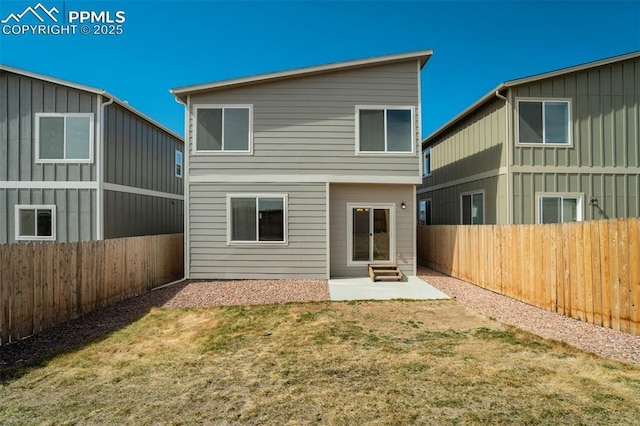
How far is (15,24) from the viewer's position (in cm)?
1070

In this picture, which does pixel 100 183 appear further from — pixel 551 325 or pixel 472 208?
pixel 472 208

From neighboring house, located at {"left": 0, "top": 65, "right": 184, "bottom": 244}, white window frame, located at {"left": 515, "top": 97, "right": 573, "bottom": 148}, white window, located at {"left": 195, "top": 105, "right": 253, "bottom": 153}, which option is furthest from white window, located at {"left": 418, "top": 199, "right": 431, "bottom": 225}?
neighboring house, located at {"left": 0, "top": 65, "right": 184, "bottom": 244}

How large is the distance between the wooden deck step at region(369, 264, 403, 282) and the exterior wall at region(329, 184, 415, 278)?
0.43 metres

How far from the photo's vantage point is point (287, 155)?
34.6 ft

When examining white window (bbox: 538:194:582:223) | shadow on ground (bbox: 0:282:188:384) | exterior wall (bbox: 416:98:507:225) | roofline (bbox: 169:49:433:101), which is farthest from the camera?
exterior wall (bbox: 416:98:507:225)

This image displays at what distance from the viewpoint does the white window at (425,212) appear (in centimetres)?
1817

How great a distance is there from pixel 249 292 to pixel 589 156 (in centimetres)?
1101

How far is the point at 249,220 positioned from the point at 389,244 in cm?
435

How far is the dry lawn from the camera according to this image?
10.8 feet

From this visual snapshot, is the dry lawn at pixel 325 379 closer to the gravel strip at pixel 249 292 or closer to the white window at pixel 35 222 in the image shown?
the gravel strip at pixel 249 292

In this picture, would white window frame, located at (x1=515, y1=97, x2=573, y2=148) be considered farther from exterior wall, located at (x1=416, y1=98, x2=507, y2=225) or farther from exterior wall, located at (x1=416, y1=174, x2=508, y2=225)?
exterior wall, located at (x1=416, y1=174, x2=508, y2=225)

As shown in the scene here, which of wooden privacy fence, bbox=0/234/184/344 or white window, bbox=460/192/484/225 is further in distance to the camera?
white window, bbox=460/192/484/225

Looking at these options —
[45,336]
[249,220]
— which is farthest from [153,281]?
[45,336]

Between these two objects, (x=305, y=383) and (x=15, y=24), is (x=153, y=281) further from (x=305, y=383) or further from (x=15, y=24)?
(x=15, y=24)
